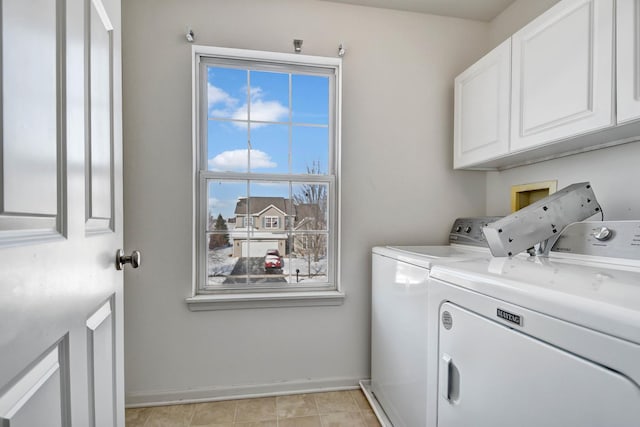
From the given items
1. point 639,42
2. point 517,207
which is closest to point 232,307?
point 517,207

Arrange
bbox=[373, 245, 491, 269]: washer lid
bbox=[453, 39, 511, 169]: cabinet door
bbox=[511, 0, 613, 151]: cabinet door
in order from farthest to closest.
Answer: bbox=[453, 39, 511, 169]: cabinet door
bbox=[373, 245, 491, 269]: washer lid
bbox=[511, 0, 613, 151]: cabinet door

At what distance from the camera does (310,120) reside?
2.00m

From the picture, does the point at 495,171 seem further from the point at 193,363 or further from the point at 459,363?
the point at 193,363

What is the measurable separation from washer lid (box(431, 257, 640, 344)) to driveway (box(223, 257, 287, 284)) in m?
1.14

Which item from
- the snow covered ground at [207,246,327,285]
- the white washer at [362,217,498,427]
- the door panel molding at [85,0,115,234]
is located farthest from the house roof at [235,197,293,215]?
the door panel molding at [85,0,115,234]

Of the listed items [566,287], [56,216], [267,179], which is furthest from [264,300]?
[566,287]

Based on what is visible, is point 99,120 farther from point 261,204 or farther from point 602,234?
point 602,234

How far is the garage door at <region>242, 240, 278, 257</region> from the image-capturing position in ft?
6.39

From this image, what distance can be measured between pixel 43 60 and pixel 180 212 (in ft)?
4.41

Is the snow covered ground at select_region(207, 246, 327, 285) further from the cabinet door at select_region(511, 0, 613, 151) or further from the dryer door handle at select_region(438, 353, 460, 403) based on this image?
the cabinet door at select_region(511, 0, 613, 151)

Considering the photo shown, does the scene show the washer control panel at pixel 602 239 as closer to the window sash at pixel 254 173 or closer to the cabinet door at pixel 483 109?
the cabinet door at pixel 483 109

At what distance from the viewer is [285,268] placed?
200 centimetres

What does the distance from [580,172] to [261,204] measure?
175cm

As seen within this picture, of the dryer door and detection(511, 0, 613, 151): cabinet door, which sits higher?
detection(511, 0, 613, 151): cabinet door
